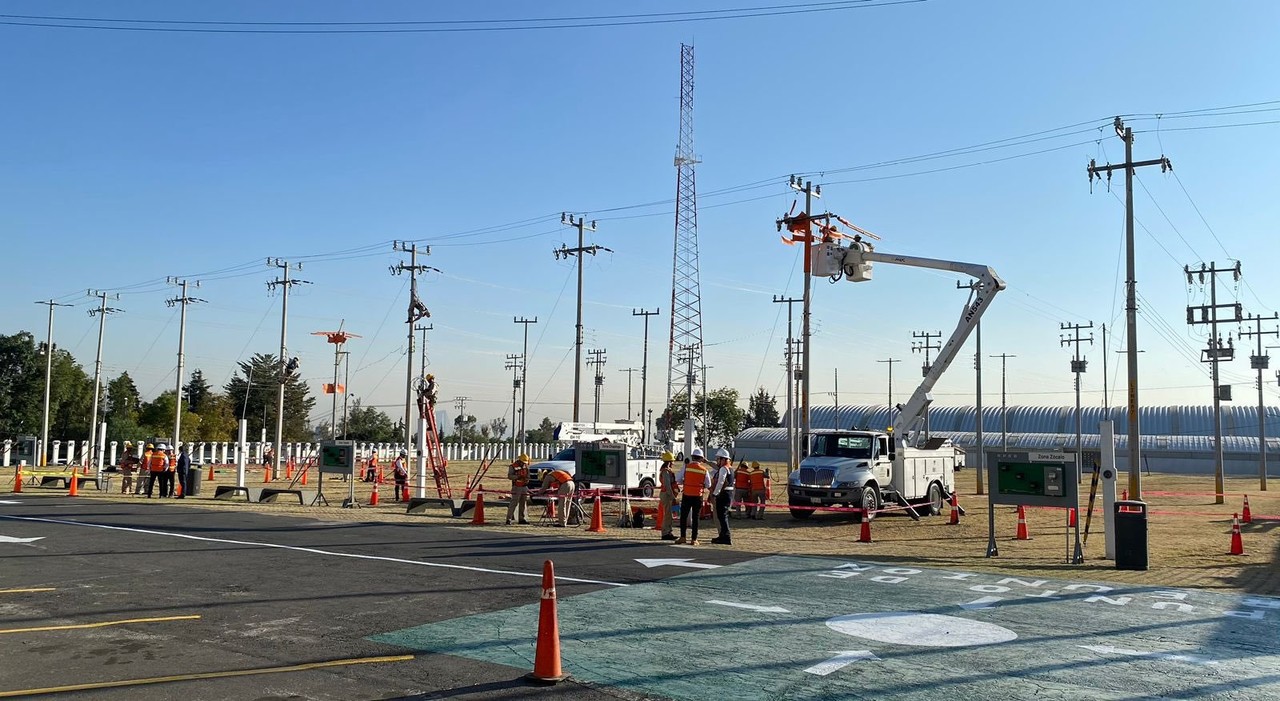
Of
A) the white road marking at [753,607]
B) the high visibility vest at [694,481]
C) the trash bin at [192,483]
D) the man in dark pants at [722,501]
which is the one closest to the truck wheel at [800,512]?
the man in dark pants at [722,501]

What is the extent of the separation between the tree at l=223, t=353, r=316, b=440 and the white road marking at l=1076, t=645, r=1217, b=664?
9341 centimetres

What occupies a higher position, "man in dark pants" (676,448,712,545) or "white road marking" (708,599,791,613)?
"man in dark pants" (676,448,712,545)

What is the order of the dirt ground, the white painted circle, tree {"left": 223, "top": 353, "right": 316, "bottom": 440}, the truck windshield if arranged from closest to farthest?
the white painted circle < the dirt ground < the truck windshield < tree {"left": 223, "top": 353, "right": 316, "bottom": 440}

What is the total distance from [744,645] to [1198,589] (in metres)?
7.95

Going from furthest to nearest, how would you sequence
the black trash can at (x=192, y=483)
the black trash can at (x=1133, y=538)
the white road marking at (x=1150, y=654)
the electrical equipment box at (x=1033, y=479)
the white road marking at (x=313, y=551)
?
the black trash can at (x=192, y=483) < the electrical equipment box at (x=1033, y=479) < the black trash can at (x=1133, y=538) < the white road marking at (x=313, y=551) < the white road marking at (x=1150, y=654)

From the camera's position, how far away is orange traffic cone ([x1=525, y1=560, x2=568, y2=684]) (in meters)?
7.50

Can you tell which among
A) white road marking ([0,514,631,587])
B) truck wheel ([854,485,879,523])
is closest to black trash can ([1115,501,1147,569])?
truck wheel ([854,485,879,523])

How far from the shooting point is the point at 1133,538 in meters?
15.4

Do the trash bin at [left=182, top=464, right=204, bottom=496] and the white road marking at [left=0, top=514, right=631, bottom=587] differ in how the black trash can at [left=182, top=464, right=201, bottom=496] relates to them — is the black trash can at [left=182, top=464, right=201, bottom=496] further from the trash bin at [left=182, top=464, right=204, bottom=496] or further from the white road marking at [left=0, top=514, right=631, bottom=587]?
the white road marking at [left=0, top=514, right=631, bottom=587]

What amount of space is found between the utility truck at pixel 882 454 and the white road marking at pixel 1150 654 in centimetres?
1352

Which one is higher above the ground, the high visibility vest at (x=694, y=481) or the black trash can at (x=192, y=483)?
the high visibility vest at (x=694, y=481)

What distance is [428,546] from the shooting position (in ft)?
55.4

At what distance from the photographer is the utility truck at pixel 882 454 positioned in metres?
24.2

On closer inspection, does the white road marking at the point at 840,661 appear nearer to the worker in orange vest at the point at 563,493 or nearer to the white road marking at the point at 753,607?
the white road marking at the point at 753,607
